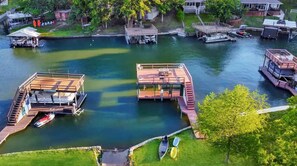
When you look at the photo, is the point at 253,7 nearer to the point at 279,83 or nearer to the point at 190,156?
the point at 279,83

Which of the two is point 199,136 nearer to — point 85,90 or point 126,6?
point 85,90

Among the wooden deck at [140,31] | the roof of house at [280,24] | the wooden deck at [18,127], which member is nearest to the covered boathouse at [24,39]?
the wooden deck at [140,31]

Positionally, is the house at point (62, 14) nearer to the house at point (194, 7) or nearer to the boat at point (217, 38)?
the house at point (194, 7)

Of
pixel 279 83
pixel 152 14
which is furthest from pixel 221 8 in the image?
pixel 279 83

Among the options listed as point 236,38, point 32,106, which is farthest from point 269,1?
point 32,106

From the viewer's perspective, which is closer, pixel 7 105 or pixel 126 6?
pixel 7 105

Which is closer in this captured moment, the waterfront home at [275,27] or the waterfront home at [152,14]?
the waterfront home at [275,27]
